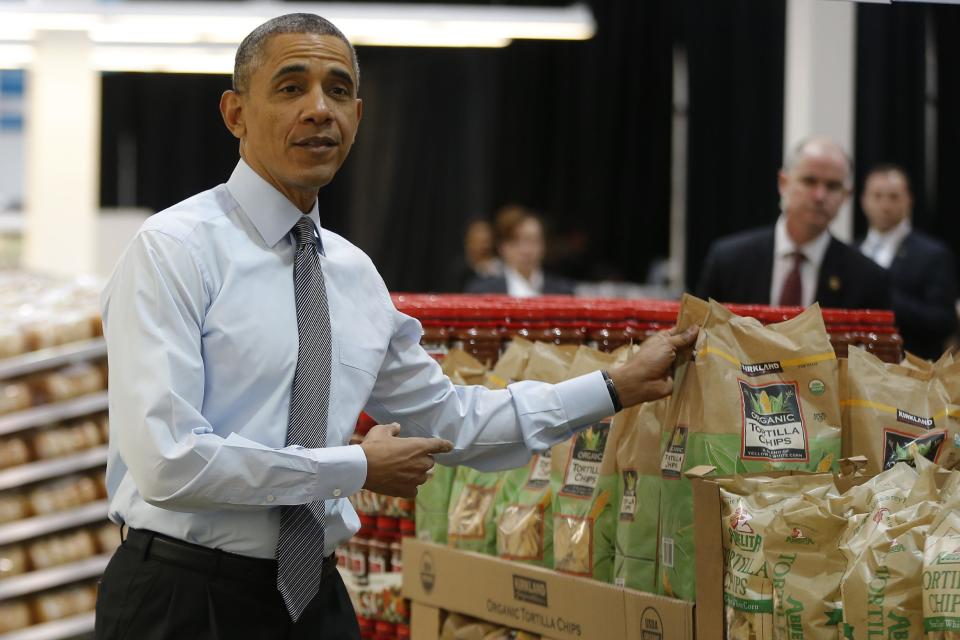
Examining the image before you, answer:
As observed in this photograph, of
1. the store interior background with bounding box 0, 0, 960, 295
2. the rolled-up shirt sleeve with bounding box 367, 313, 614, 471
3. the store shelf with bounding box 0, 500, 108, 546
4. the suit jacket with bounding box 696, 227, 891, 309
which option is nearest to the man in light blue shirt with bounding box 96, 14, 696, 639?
the rolled-up shirt sleeve with bounding box 367, 313, 614, 471

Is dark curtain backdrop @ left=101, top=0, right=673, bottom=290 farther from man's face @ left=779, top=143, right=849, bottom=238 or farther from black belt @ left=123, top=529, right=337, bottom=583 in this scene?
black belt @ left=123, top=529, right=337, bottom=583

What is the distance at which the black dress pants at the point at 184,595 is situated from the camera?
204 cm

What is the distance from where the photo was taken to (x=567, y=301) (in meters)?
3.29

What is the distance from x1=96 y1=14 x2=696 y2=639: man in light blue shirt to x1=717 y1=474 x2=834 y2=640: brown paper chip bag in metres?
0.50

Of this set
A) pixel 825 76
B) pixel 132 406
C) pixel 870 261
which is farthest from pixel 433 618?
pixel 825 76

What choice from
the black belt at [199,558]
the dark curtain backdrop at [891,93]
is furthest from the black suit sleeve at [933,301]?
the black belt at [199,558]

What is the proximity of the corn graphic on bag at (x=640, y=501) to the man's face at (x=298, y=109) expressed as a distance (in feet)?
2.64

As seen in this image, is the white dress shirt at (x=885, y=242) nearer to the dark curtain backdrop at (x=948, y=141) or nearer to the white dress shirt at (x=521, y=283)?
the white dress shirt at (x=521, y=283)

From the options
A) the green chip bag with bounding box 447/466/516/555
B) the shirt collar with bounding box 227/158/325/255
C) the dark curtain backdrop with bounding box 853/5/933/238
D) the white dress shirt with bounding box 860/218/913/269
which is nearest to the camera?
the shirt collar with bounding box 227/158/325/255

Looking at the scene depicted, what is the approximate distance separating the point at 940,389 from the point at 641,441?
560 millimetres

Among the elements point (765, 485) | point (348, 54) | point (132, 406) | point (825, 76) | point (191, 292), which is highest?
point (825, 76)

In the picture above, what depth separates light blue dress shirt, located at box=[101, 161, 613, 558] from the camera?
189 cm

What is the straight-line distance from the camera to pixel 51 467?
4.66 meters

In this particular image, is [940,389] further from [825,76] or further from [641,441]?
[825,76]
